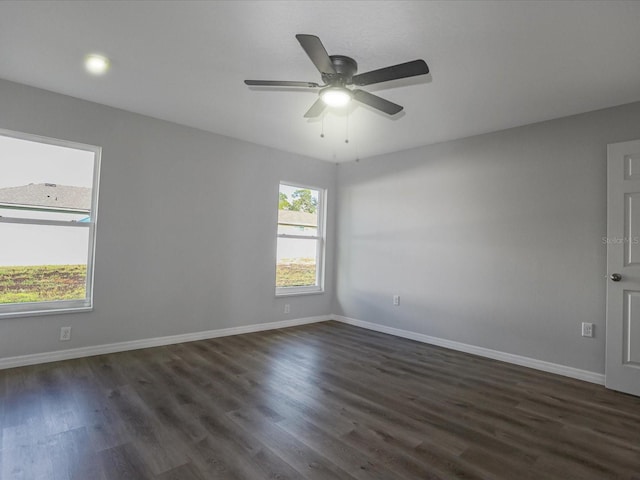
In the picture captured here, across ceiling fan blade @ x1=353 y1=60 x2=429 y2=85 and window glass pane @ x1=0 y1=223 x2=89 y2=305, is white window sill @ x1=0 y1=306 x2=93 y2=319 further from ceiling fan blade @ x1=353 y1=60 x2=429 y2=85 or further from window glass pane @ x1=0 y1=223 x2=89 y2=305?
ceiling fan blade @ x1=353 y1=60 x2=429 y2=85

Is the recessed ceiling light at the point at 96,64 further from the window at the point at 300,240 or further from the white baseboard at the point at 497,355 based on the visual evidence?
the white baseboard at the point at 497,355

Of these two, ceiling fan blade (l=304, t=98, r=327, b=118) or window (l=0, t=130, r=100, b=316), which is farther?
window (l=0, t=130, r=100, b=316)

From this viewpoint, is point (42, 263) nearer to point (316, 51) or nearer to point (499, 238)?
point (316, 51)

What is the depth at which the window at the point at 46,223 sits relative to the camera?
3102mm

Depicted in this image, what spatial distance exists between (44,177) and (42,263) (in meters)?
0.82

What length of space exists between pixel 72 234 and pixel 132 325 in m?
1.10

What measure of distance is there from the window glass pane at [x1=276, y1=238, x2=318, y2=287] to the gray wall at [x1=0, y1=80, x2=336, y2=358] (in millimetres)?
236

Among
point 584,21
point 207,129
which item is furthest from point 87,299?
point 584,21

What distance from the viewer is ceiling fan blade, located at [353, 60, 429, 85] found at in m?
2.02

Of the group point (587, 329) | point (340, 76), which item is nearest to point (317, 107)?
point (340, 76)

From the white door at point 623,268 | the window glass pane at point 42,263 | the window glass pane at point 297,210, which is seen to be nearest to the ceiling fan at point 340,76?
the white door at point 623,268

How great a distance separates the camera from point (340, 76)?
235cm

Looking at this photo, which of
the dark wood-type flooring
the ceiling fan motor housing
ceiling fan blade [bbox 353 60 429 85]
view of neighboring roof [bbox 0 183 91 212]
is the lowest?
the dark wood-type flooring

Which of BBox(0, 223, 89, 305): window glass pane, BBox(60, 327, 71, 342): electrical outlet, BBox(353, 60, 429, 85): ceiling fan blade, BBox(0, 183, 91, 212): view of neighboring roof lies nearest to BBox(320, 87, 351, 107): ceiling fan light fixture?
BBox(353, 60, 429, 85): ceiling fan blade
